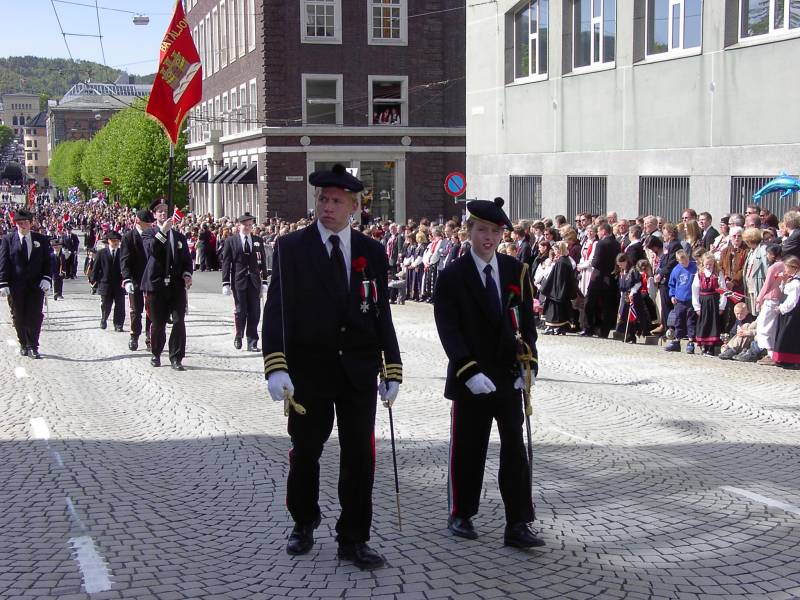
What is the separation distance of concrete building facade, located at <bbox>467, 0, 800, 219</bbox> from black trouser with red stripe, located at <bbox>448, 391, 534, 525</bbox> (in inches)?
579

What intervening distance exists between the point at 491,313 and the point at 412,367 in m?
8.01

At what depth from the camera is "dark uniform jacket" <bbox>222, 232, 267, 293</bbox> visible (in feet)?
50.2

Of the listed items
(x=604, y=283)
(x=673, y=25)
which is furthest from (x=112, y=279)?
(x=673, y=25)

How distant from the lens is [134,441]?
9266mm

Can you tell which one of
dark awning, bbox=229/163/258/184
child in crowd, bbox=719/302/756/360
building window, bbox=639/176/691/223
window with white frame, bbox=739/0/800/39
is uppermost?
window with white frame, bbox=739/0/800/39

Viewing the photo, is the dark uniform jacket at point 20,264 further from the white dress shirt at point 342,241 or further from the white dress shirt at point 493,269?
the white dress shirt at point 493,269

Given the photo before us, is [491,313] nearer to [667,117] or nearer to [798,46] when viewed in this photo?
[798,46]

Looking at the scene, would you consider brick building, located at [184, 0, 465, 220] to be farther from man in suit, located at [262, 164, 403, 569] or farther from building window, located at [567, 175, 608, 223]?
man in suit, located at [262, 164, 403, 569]

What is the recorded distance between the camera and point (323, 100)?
4812 cm

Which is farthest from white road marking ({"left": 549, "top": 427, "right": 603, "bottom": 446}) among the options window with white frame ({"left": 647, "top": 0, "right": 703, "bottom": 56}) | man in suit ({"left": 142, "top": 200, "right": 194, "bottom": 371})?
window with white frame ({"left": 647, "top": 0, "right": 703, "bottom": 56})

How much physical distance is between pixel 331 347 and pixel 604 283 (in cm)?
1202

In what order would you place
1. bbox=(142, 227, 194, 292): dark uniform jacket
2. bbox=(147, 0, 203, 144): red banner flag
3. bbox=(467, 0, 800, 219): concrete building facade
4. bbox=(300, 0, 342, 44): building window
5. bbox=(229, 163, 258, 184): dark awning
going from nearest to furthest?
bbox=(142, 227, 194, 292): dark uniform jacket
bbox=(467, 0, 800, 219): concrete building facade
bbox=(147, 0, 203, 144): red banner flag
bbox=(300, 0, 342, 44): building window
bbox=(229, 163, 258, 184): dark awning

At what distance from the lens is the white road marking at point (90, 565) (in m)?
5.39

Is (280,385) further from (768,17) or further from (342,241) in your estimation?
(768,17)
